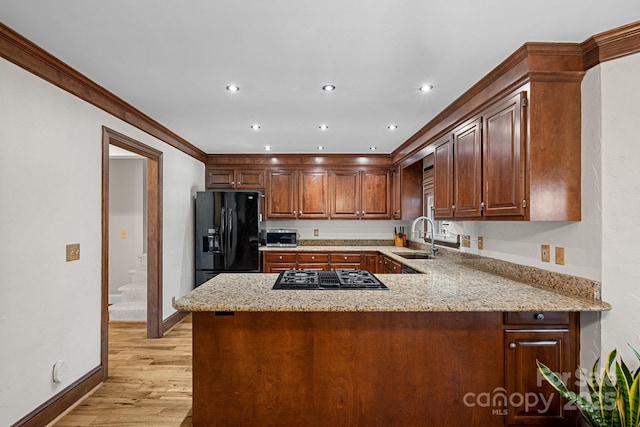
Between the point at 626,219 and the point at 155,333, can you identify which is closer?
the point at 626,219

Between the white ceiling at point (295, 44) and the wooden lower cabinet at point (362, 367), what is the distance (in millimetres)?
1529

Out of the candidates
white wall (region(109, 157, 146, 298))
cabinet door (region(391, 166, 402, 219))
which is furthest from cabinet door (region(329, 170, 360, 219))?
white wall (region(109, 157, 146, 298))

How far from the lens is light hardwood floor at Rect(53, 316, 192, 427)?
2.30 metres

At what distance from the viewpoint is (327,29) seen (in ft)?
5.81

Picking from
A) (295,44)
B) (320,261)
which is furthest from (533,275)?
(320,261)

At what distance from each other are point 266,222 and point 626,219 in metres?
4.48

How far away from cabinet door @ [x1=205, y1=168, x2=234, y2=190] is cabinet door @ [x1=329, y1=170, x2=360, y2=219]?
1577 mm

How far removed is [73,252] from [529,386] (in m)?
3.03

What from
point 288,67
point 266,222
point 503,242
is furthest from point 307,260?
point 288,67

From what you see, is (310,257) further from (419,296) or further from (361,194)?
(419,296)

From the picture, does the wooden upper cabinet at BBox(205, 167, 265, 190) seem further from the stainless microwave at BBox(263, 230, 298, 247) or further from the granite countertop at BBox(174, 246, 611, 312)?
the granite countertop at BBox(174, 246, 611, 312)

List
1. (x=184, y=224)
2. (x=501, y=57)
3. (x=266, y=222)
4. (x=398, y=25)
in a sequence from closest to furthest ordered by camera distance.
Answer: (x=398, y=25) < (x=501, y=57) < (x=184, y=224) < (x=266, y=222)

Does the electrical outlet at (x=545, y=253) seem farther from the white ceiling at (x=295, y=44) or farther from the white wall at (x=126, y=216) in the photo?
the white wall at (x=126, y=216)

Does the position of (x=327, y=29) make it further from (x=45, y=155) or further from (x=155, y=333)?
(x=155, y=333)
